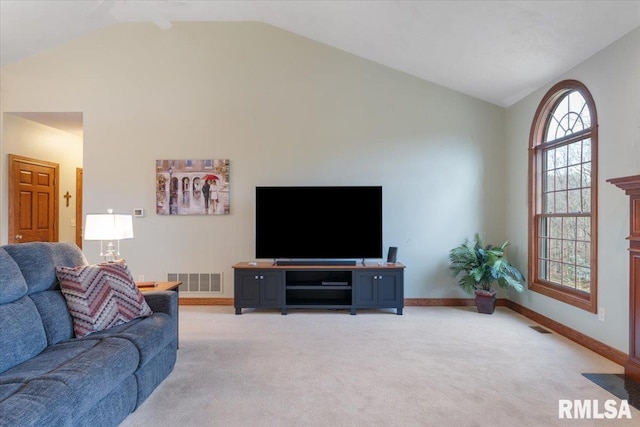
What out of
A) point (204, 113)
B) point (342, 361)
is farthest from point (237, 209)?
point (342, 361)

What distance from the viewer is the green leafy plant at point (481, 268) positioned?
14.4 ft

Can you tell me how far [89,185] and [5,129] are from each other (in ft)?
4.50

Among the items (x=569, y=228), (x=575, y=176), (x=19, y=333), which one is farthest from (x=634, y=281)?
(x=19, y=333)

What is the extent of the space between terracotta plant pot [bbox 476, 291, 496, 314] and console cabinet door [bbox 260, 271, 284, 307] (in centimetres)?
252

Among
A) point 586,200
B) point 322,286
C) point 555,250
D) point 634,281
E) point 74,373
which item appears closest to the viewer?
point 74,373

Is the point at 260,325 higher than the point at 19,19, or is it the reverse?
the point at 19,19

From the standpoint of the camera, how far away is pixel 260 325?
406cm

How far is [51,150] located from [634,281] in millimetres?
7505

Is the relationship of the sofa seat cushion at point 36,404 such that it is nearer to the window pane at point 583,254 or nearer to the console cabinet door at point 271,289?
the console cabinet door at point 271,289

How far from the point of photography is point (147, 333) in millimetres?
2328

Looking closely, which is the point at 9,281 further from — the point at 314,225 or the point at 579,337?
the point at 579,337

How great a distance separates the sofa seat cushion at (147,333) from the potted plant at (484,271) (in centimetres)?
357

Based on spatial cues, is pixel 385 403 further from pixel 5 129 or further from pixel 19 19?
pixel 5 129

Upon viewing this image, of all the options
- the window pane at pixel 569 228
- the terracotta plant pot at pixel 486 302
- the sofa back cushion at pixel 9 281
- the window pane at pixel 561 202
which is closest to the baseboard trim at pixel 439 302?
the terracotta plant pot at pixel 486 302
